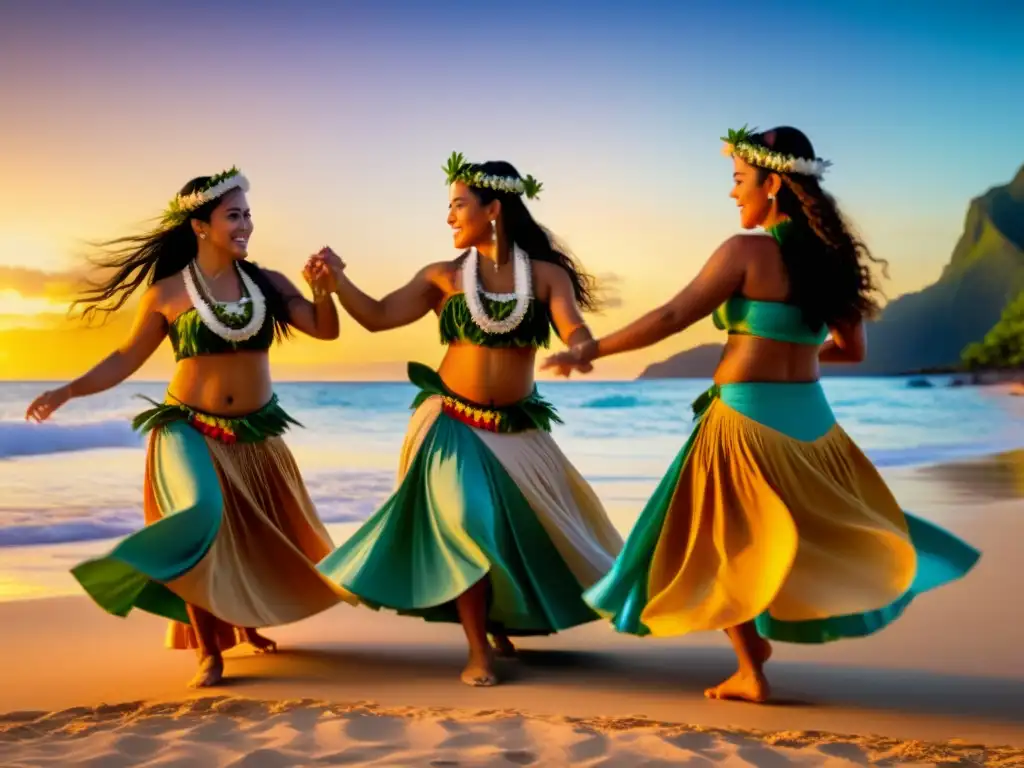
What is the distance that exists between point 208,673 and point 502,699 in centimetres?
85

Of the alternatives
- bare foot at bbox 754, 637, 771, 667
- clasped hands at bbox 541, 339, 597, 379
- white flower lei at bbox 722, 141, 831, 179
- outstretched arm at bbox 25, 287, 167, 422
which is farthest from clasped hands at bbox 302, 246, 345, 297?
bare foot at bbox 754, 637, 771, 667

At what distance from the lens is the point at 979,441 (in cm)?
1494

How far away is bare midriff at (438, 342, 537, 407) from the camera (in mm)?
4297

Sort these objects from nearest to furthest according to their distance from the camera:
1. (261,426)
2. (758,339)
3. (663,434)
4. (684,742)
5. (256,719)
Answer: (684,742), (256,719), (758,339), (261,426), (663,434)

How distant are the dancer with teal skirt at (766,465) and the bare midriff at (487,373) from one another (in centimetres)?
47

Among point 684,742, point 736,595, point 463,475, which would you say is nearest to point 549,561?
point 463,475

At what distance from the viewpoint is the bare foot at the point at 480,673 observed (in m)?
4.00

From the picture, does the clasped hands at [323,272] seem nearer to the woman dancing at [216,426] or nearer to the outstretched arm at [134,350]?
the woman dancing at [216,426]

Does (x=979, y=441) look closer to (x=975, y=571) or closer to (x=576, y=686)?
(x=975, y=571)

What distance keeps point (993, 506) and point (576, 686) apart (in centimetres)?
508

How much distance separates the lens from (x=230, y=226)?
4.37 meters

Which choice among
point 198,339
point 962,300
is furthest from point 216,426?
point 962,300

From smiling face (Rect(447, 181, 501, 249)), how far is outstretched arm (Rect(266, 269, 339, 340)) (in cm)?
43

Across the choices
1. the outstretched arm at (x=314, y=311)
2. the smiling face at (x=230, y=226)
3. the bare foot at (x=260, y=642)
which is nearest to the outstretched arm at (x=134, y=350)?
the smiling face at (x=230, y=226)
